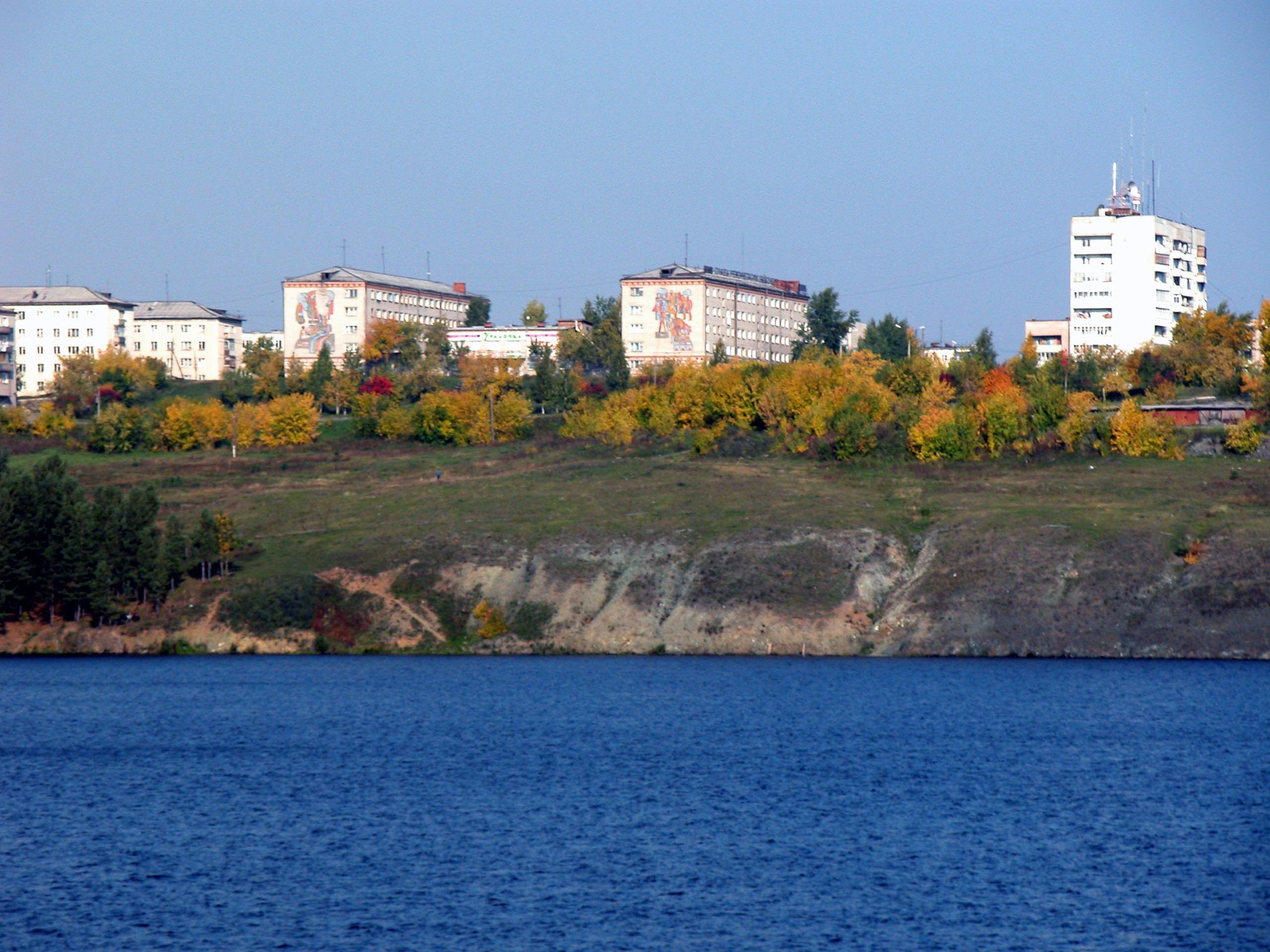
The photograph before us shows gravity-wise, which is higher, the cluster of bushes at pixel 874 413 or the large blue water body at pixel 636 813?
the cluster of bushes at pixel 874 413

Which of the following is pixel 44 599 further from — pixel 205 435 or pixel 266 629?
pixel 205 435

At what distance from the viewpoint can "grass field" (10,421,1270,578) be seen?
110 m

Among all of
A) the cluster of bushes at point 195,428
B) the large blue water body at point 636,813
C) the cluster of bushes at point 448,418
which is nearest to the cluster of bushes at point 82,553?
the large blue water body at point 636,813

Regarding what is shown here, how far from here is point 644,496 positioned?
12306 cm

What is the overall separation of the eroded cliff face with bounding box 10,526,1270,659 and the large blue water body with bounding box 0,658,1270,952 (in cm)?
917

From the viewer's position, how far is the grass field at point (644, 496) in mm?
110250

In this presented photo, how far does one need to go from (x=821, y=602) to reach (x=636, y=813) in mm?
49872

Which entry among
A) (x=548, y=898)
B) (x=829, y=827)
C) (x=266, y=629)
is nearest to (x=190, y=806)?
(x=548, y=898)

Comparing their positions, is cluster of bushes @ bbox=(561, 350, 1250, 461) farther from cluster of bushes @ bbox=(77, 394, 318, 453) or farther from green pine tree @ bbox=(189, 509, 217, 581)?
green pine tree @ bbox=(189, 509, 217, 581)

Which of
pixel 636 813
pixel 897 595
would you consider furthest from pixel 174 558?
pixel 636 813

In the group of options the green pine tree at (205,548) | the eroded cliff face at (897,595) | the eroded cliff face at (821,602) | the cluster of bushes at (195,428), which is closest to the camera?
the eroded cliff face at (897,595)

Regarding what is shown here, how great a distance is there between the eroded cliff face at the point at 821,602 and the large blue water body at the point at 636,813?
30.1ft

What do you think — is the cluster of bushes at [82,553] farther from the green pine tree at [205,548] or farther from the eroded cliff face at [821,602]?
the eroded cliff face at [821,602]

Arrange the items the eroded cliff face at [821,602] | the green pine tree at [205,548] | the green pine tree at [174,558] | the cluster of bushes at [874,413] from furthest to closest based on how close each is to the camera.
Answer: the cluster of bushes at [874,413]
the green pine tree at [205,548]
the green pine tree at [174,558]
the eroded cliff face at [821,602]
